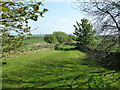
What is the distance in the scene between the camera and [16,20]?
2.21 meters

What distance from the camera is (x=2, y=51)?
2.44 metres

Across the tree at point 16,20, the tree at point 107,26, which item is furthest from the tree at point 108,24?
the tree at point 16,20

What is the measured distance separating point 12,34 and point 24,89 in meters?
4.78

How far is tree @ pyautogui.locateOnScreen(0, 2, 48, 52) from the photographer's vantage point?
205 centimetres

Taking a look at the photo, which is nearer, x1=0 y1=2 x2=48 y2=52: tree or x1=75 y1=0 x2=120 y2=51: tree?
x1=0 y1=2 x2=48 y2=52: tree

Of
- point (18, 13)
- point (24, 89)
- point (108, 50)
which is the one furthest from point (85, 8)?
point (18, 13)

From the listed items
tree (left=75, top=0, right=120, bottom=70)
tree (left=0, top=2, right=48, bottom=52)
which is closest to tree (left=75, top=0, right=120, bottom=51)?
tree (left=75, top=0, right=120, bottom=70)

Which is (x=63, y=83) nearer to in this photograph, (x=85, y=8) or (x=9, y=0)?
(x=85, y=8)

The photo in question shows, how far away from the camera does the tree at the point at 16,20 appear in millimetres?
2051

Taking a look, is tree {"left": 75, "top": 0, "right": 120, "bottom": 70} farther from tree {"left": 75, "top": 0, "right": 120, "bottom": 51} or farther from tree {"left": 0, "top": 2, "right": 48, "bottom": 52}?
tree {"left": 0, "top": 2, "right": 48, "bottom": 52}

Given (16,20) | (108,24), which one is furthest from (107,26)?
(16,20)

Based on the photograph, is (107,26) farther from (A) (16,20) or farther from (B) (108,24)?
(A) (16,20)

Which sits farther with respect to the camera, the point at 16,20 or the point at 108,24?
the point at 108,24

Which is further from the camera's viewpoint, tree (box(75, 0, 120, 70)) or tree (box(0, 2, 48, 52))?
tree (box(75, 0, 120, 70))
